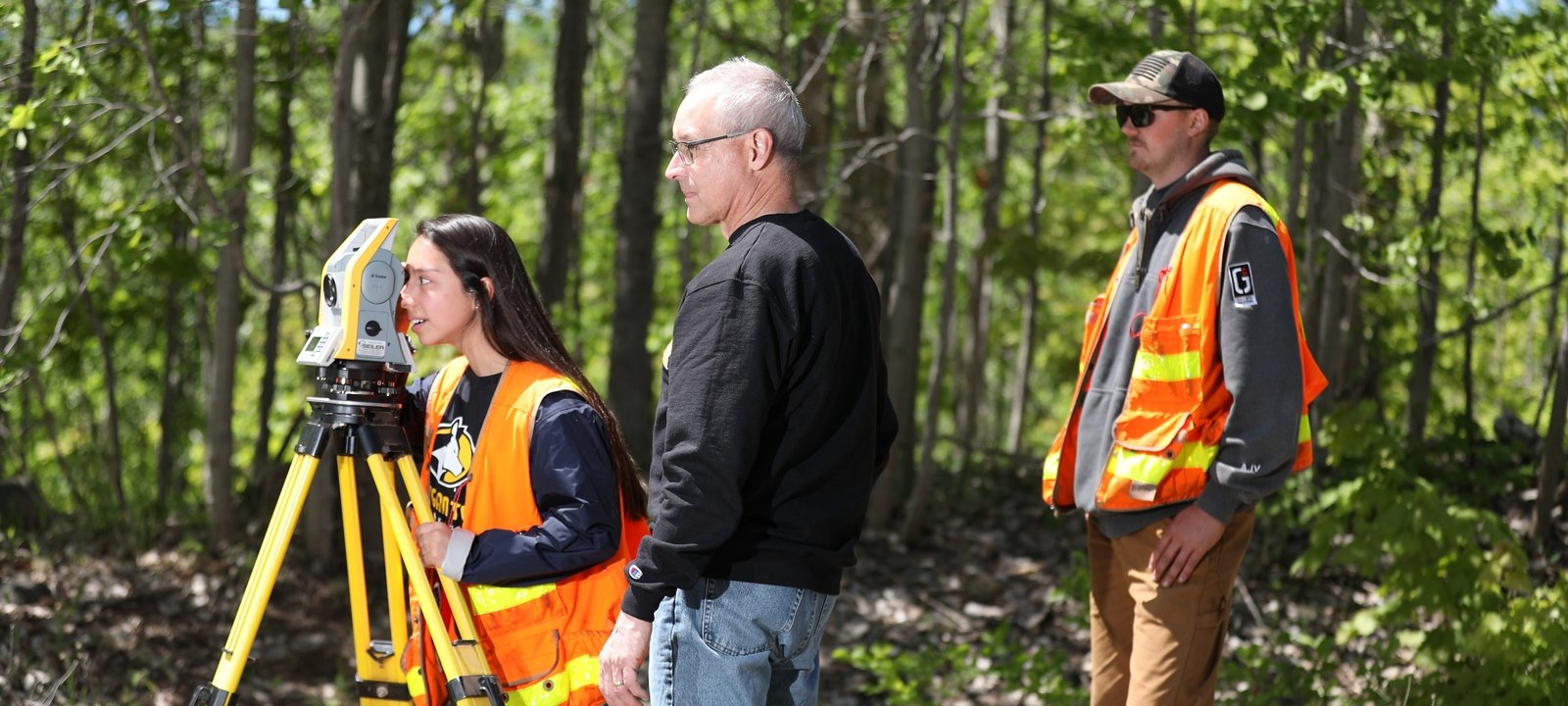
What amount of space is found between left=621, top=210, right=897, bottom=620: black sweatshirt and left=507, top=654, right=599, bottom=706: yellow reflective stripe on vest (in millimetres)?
446

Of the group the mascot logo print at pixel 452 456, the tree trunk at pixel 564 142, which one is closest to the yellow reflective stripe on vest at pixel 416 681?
the mascot logo print at pixel 452 456

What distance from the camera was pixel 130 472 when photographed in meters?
8.12

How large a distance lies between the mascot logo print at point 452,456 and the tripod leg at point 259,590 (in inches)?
10.8

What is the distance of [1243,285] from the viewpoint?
285 cm

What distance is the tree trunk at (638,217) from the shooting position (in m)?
6.84

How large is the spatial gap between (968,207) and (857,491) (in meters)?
12.0

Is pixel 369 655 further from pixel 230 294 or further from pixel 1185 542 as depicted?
pixel 230 294

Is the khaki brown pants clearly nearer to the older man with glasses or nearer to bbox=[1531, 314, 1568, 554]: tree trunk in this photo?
the older man with glasses

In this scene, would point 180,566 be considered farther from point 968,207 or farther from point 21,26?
point 968,207

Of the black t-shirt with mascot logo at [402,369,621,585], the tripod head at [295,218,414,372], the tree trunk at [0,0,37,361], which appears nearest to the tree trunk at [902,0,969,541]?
the tree trunk at [0,0,37,361]

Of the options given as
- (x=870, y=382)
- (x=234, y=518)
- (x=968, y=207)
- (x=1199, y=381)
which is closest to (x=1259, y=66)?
(x=1199, y=381)

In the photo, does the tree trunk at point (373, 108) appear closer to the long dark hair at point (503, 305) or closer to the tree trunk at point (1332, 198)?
the long dark hair at point (503, 305)

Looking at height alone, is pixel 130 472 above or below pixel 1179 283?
below

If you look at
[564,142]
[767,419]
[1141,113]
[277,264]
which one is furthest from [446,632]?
[564,142]
